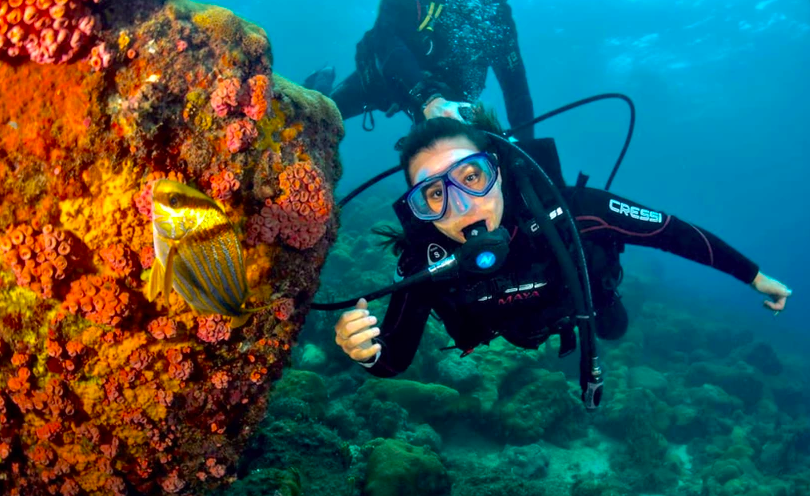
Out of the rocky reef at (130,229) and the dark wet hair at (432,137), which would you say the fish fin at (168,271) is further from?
the dark wet hair at (432,137)

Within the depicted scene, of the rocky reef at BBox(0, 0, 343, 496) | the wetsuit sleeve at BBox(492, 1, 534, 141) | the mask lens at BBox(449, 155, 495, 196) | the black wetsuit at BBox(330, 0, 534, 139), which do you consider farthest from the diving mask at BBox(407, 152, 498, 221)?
the wetsuit sleeve at BBox(492, 1, 534, 141)

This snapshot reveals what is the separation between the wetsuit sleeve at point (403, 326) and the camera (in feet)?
12.0

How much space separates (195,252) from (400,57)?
6451 millimetres

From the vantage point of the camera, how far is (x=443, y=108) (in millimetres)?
5496

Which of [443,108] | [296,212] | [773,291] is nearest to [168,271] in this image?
[296,212]

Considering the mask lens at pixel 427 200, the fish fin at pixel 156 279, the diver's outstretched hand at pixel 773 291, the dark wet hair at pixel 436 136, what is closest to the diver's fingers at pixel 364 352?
the mask lens at pixel 427 200

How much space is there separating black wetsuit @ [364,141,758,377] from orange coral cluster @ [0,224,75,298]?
2.27 meters

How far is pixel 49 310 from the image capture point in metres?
1.88

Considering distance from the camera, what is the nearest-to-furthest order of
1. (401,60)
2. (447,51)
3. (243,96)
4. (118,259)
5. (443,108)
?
(118,259) → (243,96) → (443,108) → (401,60) → (447,51)

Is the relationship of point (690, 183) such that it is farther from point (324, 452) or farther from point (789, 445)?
point (324, 452)

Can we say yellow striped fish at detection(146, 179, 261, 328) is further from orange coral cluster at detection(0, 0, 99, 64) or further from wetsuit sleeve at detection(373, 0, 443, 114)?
wetsuit sleeve at detection(373, 0, 443, 114)

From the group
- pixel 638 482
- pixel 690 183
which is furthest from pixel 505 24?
pixel 690 183

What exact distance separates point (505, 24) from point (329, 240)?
7.49 metres

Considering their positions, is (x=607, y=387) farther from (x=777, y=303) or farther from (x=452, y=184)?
(x=452, y=184)
